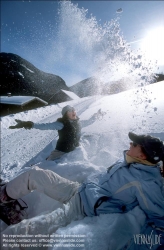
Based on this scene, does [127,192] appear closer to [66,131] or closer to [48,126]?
[66,131]

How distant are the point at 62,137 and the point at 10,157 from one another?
232 cm

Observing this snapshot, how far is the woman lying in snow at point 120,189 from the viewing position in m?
1.73

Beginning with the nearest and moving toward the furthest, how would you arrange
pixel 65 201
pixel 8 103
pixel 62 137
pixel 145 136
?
pixel 145 136 → pixel 65 201 → pixel 62 137 → pixel 8 103

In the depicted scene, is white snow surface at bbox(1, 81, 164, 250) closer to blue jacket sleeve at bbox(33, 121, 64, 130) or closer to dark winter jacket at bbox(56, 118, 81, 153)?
dark winter jacket at bbox(56, 118, 81, 153)

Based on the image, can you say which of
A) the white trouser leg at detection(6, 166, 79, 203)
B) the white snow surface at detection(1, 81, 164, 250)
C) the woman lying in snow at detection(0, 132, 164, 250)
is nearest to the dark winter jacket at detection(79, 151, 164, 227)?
the woman lying in snow at detection(0, 132, 164, 250)

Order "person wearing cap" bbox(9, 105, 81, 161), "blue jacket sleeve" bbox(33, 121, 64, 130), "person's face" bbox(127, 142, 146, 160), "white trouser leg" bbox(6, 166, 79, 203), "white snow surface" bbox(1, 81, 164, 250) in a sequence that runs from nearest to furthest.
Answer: "white snow surface" bbox(1, 81, 164, 250) < "person's face" bbox(127, 142, 146, 160) < "white trouser leg" bbox(6, 166, 79, 203) < "blue jacket sleeve" bbox(33, 121, 64, 130) < "person wearing cap" bbox(9, 105, 81, 161)

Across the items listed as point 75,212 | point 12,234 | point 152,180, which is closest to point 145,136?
point 152,180

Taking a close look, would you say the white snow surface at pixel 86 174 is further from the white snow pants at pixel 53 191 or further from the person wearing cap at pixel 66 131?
the person wearing cap at pixel 66 131

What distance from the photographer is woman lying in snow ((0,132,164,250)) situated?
1.73m

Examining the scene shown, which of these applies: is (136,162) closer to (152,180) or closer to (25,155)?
(152,180)

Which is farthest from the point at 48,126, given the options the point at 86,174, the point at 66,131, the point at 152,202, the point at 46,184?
the point at 152,202

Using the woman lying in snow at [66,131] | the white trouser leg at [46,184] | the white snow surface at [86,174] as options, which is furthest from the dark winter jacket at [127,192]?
the woman lying in snow at [66,131]

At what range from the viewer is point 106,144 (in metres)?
4.45

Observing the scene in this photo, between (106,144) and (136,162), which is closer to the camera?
(136,162)
